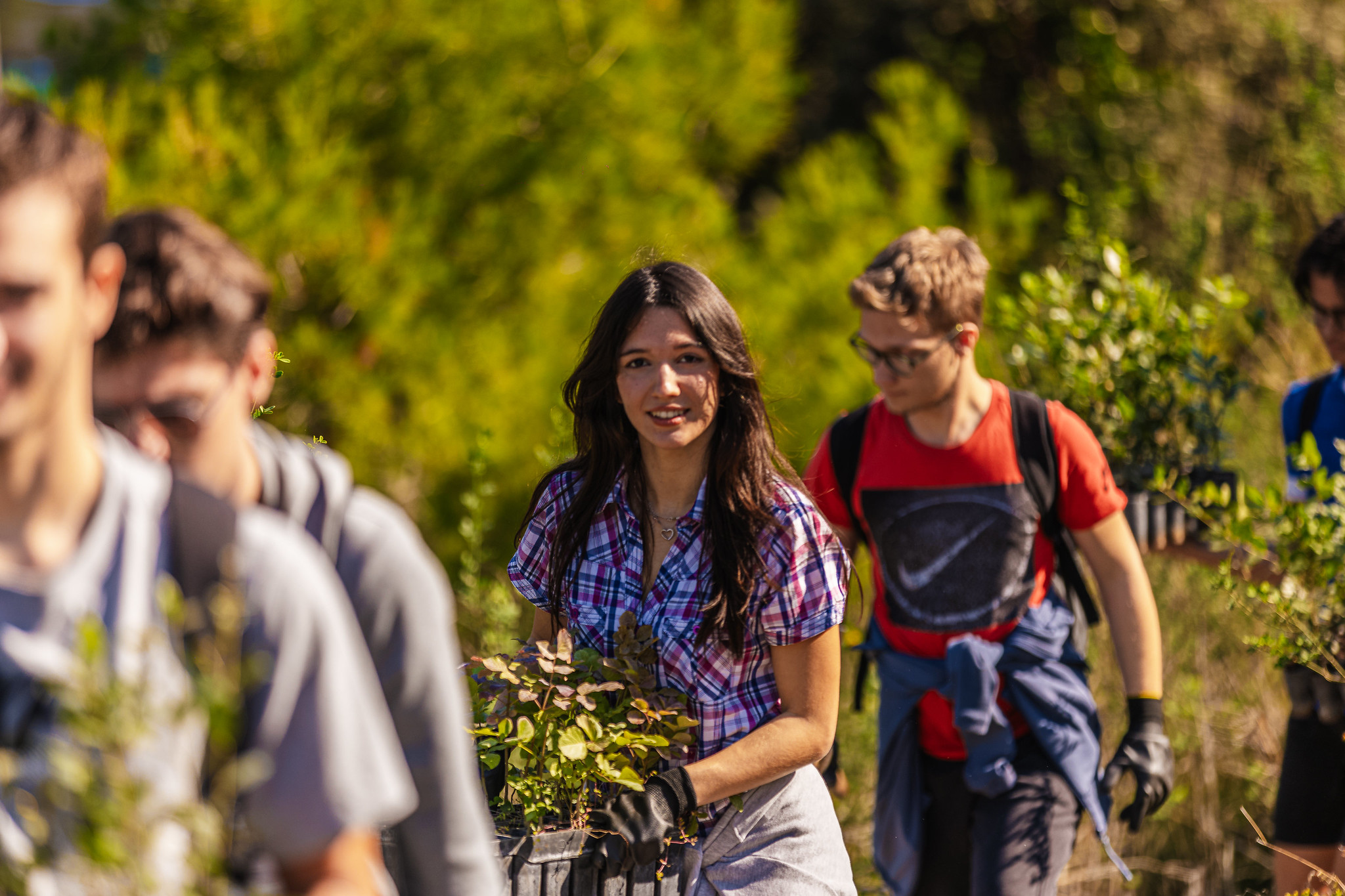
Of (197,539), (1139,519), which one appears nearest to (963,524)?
(1139,519)

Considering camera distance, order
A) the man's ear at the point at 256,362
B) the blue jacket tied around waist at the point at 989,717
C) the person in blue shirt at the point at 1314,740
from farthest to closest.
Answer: the person in blue shirt at the point at 1314,740, the blue jacket tied around waist at the point at 989,717, the man's ear at the point at 256,362

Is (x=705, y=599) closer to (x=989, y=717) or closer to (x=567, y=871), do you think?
(x=567, y=871)

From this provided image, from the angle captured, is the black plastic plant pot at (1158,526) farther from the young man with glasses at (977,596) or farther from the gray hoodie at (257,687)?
the gray hoodie at (257,687)

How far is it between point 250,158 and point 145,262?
4.99 m

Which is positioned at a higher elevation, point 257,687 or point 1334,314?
point 1334,314

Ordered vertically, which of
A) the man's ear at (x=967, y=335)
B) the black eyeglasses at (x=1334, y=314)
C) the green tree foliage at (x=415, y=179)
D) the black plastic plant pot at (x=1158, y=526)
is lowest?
the black plastic plant pot at (x=1158, y=526)

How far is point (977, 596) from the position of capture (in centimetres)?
263

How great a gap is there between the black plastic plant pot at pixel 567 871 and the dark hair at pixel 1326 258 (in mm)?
1955

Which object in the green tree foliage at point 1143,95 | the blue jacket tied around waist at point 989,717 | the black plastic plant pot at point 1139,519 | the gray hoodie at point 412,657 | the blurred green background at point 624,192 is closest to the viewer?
the gray hoodie at point 412,657

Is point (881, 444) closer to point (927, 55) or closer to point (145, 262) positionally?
point (145, 262)

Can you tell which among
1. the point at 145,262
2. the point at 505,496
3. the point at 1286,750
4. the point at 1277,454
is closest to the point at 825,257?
the point at 505,496

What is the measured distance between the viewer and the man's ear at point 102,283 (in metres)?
1.02

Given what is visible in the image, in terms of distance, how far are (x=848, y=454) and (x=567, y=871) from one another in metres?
1.23

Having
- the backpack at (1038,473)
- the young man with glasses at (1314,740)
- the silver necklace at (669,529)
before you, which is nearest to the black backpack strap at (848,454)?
the backpack at (1038,473)
